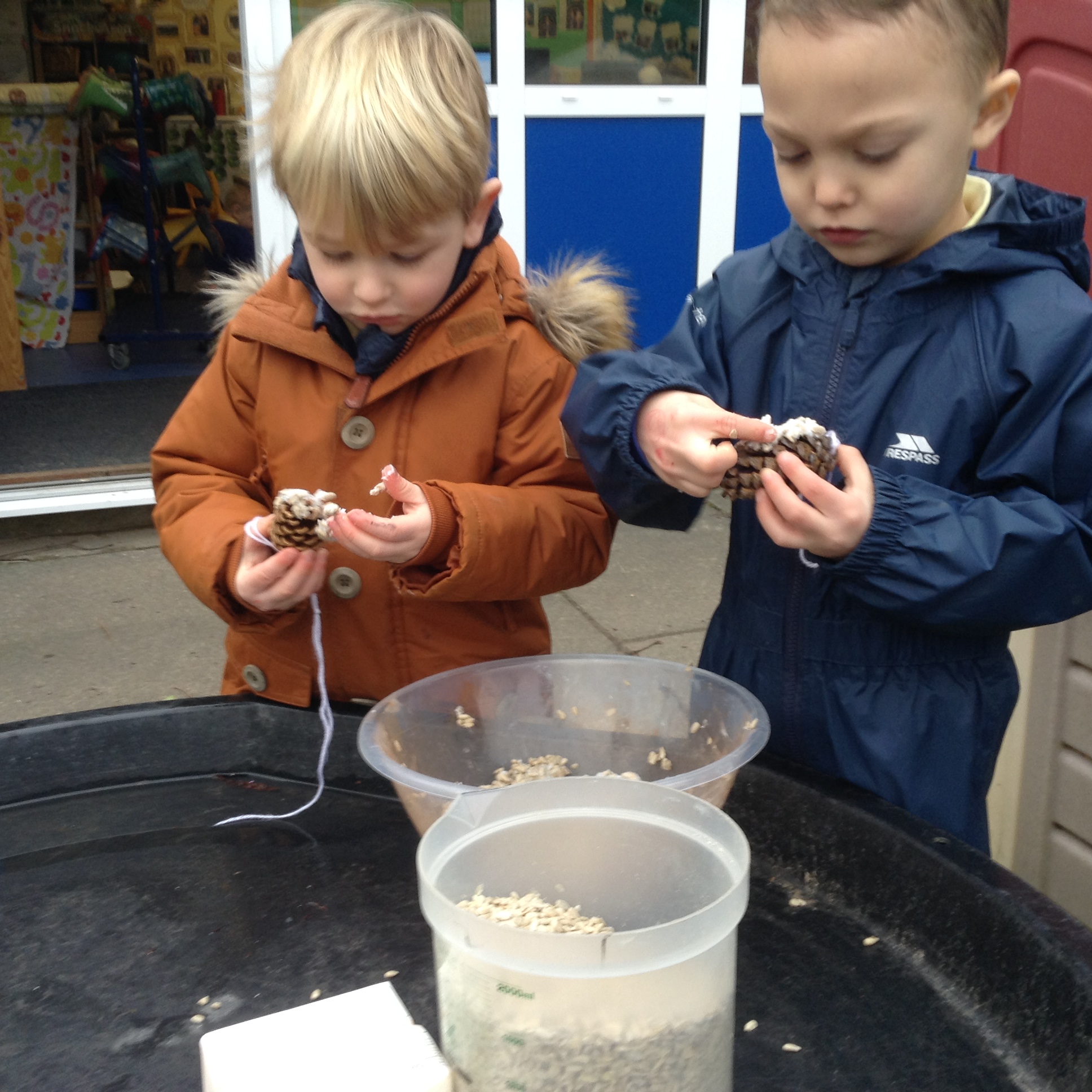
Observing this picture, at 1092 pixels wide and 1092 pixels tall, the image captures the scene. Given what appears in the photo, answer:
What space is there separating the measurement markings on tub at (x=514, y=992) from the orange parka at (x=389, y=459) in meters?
0.74

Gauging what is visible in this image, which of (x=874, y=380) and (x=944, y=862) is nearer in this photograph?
(x=944, y=862)

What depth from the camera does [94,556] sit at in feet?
14.5

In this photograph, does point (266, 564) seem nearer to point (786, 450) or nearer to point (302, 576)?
point (302, 576)

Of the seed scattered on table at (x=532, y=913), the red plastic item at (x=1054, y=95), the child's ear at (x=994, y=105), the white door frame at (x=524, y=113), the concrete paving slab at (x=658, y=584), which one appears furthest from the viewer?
the white door frame at (x=524, y=113)

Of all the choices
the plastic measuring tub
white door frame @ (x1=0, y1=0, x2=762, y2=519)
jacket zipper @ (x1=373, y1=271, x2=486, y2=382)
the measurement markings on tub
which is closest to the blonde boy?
jacket zipper @ (x1=373, y1=271, x2=486, y2=382)

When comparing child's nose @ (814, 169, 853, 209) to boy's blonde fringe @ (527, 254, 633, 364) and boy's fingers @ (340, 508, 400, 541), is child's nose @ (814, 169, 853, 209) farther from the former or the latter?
boy's fingers @ (340, 508, 400, 541)

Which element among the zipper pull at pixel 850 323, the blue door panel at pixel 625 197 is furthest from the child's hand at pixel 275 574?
the blue door panel at pixel 625 197

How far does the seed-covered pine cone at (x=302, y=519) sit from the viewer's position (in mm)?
1332

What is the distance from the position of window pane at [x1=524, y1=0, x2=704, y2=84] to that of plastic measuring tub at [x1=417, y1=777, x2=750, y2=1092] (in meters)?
4.10

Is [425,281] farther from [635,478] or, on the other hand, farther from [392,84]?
[635,478]

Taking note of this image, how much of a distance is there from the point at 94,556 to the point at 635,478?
3551mm

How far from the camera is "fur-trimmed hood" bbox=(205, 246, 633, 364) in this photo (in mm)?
1625

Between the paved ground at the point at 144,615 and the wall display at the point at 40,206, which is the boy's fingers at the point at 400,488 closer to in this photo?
the paved ground at the point at 144,615

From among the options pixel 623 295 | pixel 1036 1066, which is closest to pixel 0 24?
pixel 623 295
